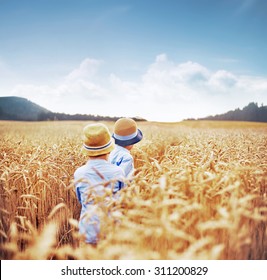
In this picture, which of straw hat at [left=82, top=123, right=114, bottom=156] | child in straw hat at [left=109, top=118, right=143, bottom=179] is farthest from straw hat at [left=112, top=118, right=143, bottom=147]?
straw hat at [left=82, top=123, right=114, bottom=156]

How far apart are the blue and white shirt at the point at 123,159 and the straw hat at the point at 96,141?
55cm

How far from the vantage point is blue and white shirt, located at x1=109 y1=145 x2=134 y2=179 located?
2.66 m

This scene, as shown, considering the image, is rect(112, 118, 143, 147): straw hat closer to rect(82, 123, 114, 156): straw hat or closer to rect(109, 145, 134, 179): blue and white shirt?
rect(109, 145, 134, 179): blue and white shirt

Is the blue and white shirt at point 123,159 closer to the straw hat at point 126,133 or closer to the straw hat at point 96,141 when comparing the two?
the straw hat at point 126,133

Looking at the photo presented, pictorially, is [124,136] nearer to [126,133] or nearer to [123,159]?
[126,133]

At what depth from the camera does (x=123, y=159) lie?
8.88 ft

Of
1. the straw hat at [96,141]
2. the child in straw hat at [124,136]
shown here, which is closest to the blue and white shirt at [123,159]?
the child in straw hat at [124,136]

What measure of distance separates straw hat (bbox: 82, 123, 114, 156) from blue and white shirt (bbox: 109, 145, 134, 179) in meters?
0.55

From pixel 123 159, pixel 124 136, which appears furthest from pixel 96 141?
pixel 124 136

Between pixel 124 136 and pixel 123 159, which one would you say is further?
pixel 124 136

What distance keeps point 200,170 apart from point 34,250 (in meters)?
1.15

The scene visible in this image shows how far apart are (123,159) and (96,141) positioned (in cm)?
65

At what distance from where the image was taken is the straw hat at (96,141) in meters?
2.09
